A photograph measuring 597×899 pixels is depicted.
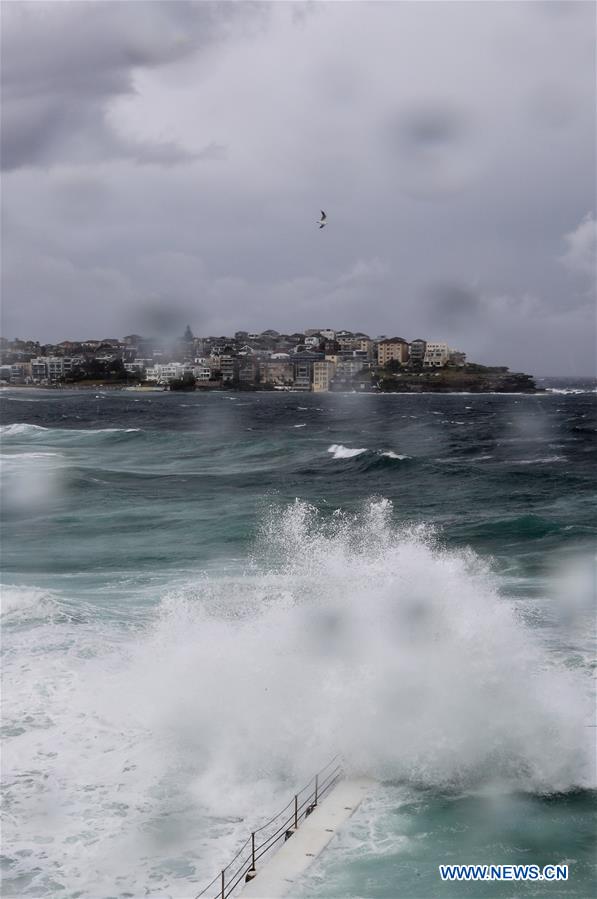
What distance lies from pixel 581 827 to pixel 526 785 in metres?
0.89

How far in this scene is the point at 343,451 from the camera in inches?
1523

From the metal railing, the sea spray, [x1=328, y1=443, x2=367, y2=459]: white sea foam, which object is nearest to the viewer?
the metal railing

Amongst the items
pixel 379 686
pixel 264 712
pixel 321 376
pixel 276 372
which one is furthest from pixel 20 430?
pixel 276 372

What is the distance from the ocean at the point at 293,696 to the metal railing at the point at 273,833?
0.49 ft

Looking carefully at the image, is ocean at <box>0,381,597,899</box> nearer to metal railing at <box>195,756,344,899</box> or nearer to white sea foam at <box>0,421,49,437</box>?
metal railing at <box>195,756,344,899</box>

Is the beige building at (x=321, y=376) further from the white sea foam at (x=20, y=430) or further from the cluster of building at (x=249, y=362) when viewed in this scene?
the white sea foam at (x=20, y=430)

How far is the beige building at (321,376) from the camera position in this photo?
89.8 metres

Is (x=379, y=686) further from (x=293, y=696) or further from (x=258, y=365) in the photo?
(x=258, y=365)

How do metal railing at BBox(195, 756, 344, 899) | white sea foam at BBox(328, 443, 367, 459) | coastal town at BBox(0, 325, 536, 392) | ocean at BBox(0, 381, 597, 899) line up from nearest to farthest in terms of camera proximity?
metal railing at BBox(195, 756, 344, 899)
ocean at BBox(0, 381, 597, 899)
white sea foam at BBox(328, 443, 367, 459)
coastal town at BBox(0, 325, 536, 392)

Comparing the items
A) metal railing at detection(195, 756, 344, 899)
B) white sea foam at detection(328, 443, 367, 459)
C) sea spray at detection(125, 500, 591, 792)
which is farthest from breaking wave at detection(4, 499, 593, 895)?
white sea foam at detection(328, 443, 367, 459)

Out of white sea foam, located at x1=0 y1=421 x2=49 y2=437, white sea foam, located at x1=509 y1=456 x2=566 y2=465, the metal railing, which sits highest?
white sea foam, located at x1=0 y1=421 x2=49 y2=437

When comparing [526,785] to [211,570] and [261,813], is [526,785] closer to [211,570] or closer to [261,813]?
[261,813]

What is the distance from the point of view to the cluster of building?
291 ft

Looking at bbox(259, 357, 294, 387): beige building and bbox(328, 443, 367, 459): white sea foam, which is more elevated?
bbox(259, 357, 294, 387): beige building
